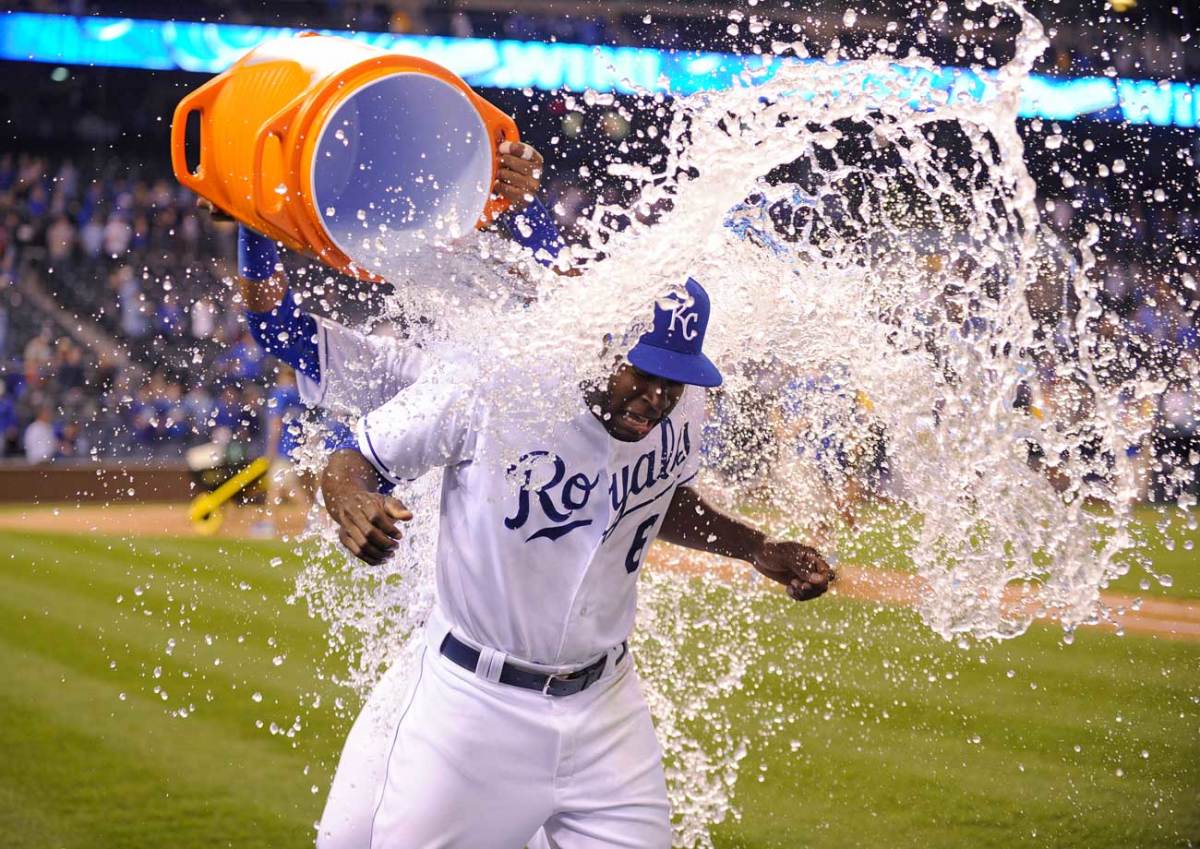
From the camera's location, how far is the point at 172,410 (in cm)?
1653

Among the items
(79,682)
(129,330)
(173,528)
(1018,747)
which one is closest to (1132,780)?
(1018,747)

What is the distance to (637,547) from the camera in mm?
3043

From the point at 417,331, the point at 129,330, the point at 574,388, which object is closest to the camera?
the point at 574,388

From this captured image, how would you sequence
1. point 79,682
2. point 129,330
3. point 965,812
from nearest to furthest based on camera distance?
point 965,812 → point 79,682 → point 129,330

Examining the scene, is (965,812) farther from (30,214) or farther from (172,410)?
(30,214)

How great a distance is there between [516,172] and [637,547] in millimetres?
978

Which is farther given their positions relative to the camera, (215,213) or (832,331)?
(832,331)

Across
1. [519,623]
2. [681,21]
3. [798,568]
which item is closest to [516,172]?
[519,623]

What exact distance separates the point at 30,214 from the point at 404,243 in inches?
781

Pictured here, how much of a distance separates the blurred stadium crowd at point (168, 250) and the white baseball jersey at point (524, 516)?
13579mm

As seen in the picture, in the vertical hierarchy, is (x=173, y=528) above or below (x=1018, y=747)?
below

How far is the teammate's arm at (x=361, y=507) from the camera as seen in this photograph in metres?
2.51

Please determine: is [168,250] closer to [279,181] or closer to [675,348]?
[279,181]

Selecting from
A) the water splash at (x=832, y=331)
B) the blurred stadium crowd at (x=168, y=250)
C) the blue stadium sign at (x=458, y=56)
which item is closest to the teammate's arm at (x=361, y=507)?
the water splash at (x=832, y=331)
